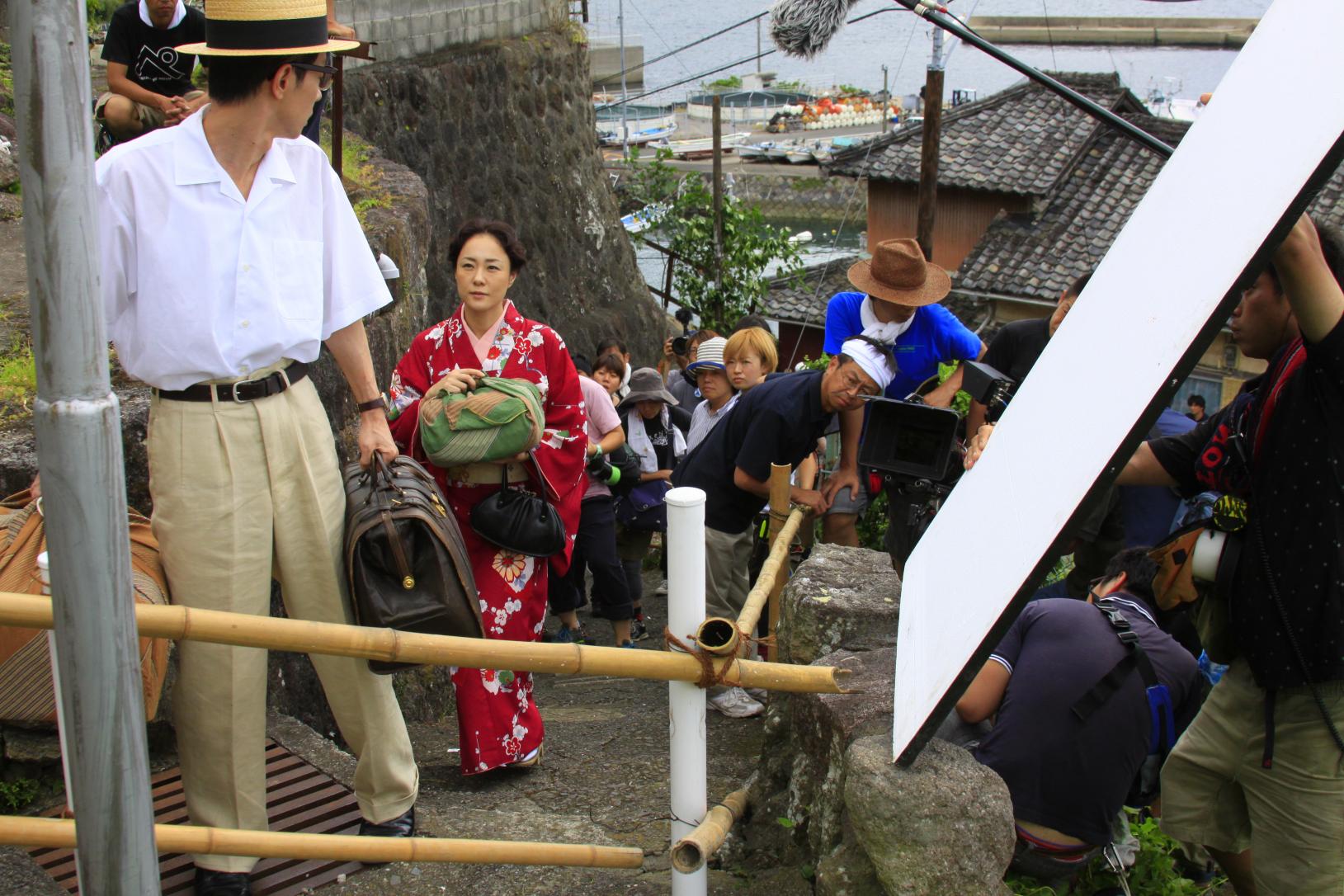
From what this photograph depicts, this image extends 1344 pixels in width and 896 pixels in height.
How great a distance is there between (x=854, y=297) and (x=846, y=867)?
131 inches

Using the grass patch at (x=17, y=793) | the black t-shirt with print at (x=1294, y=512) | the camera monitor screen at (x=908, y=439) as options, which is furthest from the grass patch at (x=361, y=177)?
the black t-shirt with print at (x=1294, y=512)

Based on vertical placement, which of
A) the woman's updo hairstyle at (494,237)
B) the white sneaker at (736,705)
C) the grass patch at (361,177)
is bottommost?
the white sneaker at (736,705)

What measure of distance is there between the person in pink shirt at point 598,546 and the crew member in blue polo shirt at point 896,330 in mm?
1047

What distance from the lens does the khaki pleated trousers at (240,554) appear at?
8.55 ft

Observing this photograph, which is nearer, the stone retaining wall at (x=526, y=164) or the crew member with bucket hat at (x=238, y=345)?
the crew member with bucket hat at (x=238, y=345)

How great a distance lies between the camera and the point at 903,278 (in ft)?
16.3

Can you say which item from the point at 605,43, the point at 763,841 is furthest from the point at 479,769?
the point at 605,43

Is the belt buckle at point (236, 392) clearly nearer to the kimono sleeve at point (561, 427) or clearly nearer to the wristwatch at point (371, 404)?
the wristwatch at point (371, 404)

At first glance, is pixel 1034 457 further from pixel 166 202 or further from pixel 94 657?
pixel 166 202

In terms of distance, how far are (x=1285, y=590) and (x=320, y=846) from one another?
2.03 metres

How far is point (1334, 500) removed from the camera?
2.39 metres

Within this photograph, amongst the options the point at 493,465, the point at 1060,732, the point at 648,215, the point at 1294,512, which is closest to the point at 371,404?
the point at 493,465

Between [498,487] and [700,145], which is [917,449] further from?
[700,145]

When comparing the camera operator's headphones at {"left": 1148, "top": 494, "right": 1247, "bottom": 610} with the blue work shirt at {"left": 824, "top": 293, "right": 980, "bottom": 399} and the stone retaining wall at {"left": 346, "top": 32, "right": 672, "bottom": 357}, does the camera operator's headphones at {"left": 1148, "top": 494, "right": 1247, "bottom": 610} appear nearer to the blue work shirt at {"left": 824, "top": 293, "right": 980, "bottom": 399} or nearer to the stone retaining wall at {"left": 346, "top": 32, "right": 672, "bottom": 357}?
the blue work shirt at {"left": 824, "top": 293, "right": 980, "bottom": 399}
